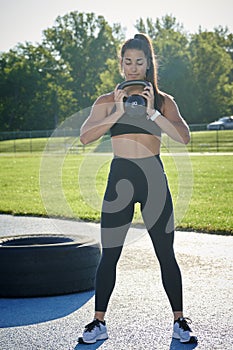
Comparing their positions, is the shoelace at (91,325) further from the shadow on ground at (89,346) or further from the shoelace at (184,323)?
the shoelace at (184,323)

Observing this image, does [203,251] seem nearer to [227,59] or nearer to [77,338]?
[77,338]

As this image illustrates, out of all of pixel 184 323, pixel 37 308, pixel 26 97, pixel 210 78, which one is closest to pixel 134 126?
pixel 184 323

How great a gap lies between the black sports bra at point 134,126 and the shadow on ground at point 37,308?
5.08 feet

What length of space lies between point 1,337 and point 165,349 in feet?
3.61

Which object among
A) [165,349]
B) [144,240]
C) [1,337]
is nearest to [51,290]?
[1,337]

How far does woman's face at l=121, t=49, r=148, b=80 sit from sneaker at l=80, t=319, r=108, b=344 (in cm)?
158

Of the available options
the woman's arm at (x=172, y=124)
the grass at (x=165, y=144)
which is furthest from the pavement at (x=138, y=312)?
the grass at (x=165, y=144)

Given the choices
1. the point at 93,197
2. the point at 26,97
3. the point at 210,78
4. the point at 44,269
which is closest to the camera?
the point at 44,269

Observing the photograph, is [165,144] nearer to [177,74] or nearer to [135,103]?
[177,74]

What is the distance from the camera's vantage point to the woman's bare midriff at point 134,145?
4.57m

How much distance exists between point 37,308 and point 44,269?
1.28ft

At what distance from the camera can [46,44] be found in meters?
93.9

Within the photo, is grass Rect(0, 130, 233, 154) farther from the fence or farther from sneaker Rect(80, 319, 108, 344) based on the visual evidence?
sneaker Rect(80, 319, 108, 344)

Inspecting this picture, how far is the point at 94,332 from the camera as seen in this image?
462 cm
